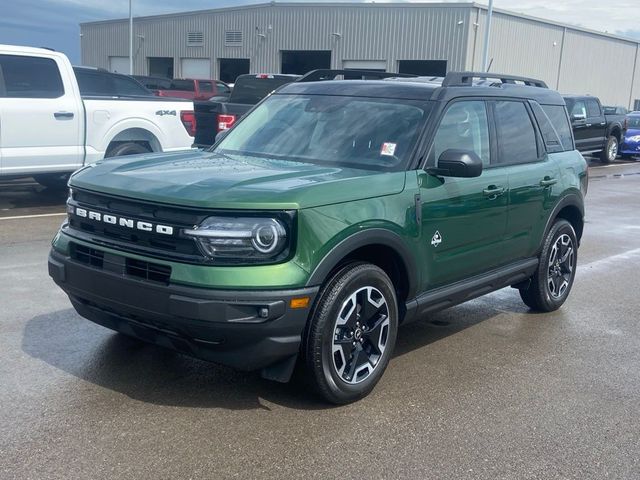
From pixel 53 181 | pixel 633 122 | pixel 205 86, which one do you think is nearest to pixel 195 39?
pixel 205 86

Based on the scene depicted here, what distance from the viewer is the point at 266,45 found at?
43.0m

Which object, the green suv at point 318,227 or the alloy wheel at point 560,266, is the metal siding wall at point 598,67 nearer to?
the alloy wheel at point 560,266

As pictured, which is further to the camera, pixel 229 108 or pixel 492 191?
pixel 229 108

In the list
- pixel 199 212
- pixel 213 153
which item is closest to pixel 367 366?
pixel 199 212

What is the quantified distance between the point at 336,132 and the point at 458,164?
90 cm

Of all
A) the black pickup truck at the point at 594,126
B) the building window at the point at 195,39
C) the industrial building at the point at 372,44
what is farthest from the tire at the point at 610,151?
the building window at the point at 195,39

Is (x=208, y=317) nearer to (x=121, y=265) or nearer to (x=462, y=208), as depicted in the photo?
(x=121, y=265)

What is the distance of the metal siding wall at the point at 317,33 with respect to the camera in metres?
37.0

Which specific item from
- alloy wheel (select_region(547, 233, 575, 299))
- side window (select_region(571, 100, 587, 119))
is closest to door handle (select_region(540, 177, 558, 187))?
alloy wheel (select_region(547, 233, 575, 299))

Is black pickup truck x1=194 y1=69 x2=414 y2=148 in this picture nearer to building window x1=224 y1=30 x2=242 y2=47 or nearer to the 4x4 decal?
the 4x4 decal

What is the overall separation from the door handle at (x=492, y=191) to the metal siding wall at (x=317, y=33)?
106 feet

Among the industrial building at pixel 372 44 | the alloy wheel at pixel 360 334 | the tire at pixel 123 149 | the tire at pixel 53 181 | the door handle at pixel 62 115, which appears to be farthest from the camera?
the industrial building at pixel 372 44

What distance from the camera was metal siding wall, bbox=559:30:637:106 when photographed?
1709 inches

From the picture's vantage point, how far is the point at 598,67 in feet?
152
